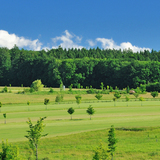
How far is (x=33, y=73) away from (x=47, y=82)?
11.2 metres

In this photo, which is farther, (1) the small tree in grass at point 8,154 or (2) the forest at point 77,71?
(2) the forest at point 77,71

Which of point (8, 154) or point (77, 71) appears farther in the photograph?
point (77, 71)

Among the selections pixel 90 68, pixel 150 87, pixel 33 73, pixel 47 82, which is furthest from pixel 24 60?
pixel 150 87

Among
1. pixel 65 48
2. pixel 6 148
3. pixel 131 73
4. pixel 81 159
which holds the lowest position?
pixel 81 159

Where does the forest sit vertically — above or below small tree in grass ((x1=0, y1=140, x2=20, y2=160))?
above

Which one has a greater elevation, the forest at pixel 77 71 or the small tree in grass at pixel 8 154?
the forest at pixel 77 71

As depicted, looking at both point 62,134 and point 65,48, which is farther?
point 65,48

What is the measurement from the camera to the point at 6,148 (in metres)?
15.8

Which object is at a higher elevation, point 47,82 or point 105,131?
point 47,82

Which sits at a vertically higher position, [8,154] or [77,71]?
[77,71]

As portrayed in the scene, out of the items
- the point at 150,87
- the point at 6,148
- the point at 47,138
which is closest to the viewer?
the point at 6,148

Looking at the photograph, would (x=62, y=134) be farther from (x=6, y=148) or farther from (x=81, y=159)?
(x=6, y=148)

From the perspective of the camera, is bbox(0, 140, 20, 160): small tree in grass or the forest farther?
the forest

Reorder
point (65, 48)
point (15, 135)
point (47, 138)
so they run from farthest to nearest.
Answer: point (65, 48), point (15, 135), point (47, 138)
